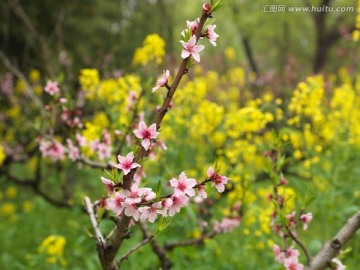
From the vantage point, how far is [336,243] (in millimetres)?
2045

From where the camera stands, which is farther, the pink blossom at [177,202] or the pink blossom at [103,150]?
the pink blossom at [103,150]

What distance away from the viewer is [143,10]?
41.8 feet

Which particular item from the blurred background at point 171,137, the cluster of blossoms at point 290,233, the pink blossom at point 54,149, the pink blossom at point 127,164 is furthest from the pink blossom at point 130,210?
the pink blossom at point 54,149

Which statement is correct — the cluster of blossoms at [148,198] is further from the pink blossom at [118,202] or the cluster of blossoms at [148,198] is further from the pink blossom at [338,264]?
the pink blossom at [338,264]

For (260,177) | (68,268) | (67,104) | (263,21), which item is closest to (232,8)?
(263,21)

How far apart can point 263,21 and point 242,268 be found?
1572 centimetres

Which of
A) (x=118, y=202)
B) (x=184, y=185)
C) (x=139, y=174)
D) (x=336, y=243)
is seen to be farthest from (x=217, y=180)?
(x=336, y=243)

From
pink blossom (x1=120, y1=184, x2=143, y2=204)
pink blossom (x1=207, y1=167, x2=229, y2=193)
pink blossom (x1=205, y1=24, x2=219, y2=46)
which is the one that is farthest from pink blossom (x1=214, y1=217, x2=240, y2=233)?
pink blossom (x1=205, y1=24, x2=219, y2=46)

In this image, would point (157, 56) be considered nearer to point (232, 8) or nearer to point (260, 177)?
point (260, 177)

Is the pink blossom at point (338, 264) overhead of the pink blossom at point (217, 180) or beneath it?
beneath

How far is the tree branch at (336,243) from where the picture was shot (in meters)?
2.00

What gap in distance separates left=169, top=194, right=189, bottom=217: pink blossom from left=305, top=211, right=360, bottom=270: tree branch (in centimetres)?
82

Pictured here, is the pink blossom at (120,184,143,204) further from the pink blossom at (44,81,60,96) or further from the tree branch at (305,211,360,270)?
the pink blossom at (44,81,60,96)

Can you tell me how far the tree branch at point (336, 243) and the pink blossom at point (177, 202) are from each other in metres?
0.82
